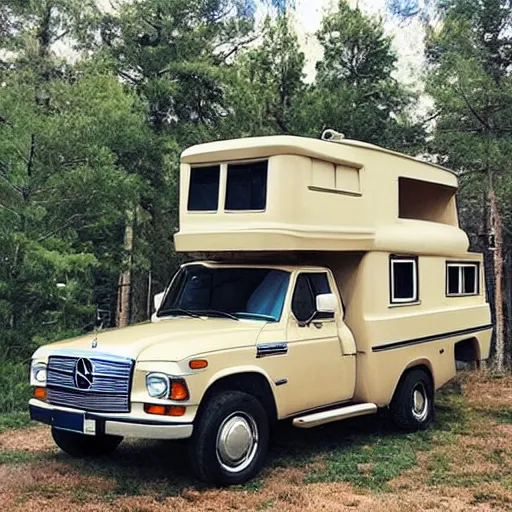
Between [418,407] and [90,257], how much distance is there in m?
5.23

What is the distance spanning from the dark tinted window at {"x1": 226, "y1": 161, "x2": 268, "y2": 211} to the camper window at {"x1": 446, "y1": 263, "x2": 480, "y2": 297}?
3.28 metres

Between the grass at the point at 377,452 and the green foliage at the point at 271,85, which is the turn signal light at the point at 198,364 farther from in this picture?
the green foliage at the point at 271,85

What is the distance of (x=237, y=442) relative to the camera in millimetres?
5523

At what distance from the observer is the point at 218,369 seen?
5426 millimetres

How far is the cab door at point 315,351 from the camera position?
6152 mm

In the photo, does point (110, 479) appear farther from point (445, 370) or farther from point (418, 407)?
point (445, 370)

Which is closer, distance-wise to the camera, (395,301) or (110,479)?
(110,479)

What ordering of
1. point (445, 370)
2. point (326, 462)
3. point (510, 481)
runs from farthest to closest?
point (445, 370) < point (326, 462) < point (510, 481)

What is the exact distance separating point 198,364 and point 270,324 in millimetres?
1037

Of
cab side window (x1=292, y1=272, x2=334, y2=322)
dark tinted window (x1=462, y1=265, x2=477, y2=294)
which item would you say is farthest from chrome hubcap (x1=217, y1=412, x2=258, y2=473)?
dark tinted window (x1=462, y1=265, x2=477, y2=294)

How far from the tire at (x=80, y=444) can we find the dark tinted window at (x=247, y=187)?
253cm

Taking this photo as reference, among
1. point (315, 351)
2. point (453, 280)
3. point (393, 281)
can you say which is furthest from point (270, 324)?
point (453, 280)

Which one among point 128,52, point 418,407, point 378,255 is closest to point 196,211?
point 378,255

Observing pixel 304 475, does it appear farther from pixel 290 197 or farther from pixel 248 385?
pixel 290 197
